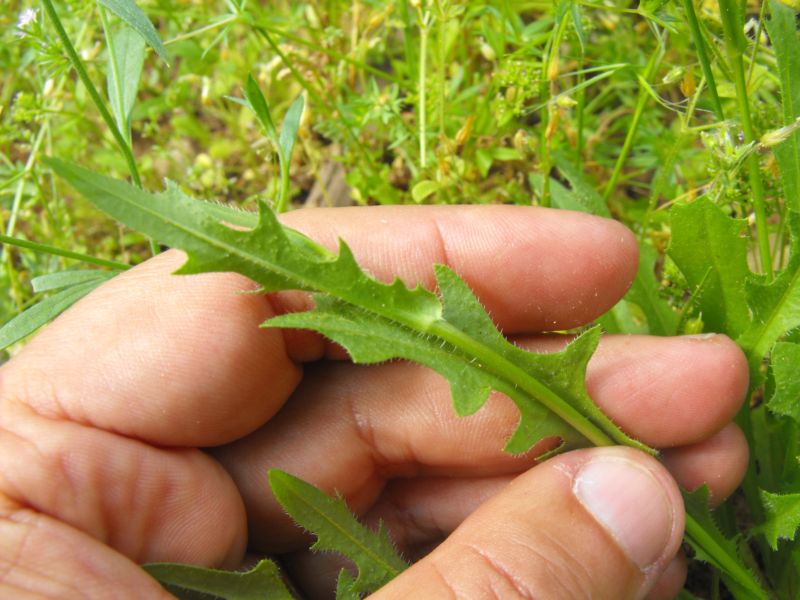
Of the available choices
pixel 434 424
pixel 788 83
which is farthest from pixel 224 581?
pixel 788 83

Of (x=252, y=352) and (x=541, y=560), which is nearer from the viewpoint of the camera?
(x=541, y=560)

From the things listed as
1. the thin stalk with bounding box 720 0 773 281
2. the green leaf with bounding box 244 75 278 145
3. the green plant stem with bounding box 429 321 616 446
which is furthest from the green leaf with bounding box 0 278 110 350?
the thin stalk with bounding box 720 0 773 281

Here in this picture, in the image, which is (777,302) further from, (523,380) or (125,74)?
(125,74)

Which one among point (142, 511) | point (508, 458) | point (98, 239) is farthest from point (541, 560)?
point (98, 239)

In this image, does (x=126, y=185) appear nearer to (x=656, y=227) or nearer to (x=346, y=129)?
(x=346, y=129)

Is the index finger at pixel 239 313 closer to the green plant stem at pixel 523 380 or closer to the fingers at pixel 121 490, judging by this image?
the fingers at pixel 121 490

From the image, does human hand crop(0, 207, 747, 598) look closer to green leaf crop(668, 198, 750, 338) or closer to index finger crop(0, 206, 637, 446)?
index finger crop(0, 206, 637, 446)
